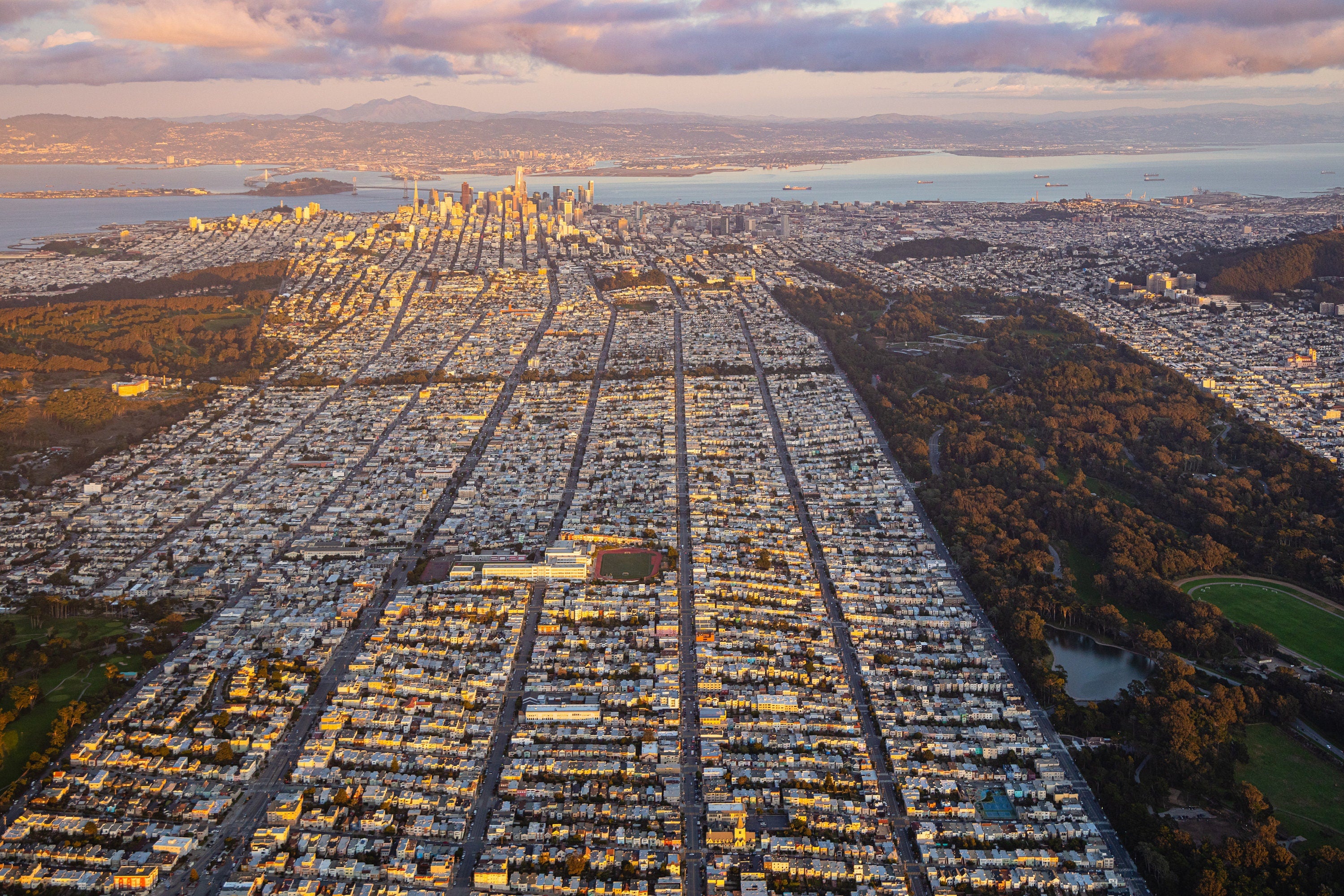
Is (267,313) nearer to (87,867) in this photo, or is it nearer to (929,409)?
Answer: (929,409)

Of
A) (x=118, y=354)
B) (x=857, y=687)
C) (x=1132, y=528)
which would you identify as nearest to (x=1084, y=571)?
(x=1132, y=528)

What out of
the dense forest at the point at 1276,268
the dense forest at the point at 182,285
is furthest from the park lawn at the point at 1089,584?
the dense forest at the point at 182,285

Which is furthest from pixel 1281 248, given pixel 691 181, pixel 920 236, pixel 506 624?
pixel 691 181

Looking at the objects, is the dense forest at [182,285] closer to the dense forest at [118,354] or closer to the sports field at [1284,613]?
the dense forest at [118,354]

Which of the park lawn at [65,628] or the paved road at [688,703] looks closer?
the paved road at [688,703]

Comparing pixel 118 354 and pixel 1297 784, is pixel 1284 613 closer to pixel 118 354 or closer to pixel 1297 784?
pixel 1297 784

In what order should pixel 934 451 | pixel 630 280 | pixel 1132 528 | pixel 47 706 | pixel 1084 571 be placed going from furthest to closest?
1. pixel 630 280
2. pixel 934 451
3. pixel 1132 528
4. pixel 1084 571
5. pixel 47 706

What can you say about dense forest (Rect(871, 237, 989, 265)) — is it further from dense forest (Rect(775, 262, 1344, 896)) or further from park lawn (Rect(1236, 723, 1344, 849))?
park lawn (Rect(1236, 723, 1344, 849))
